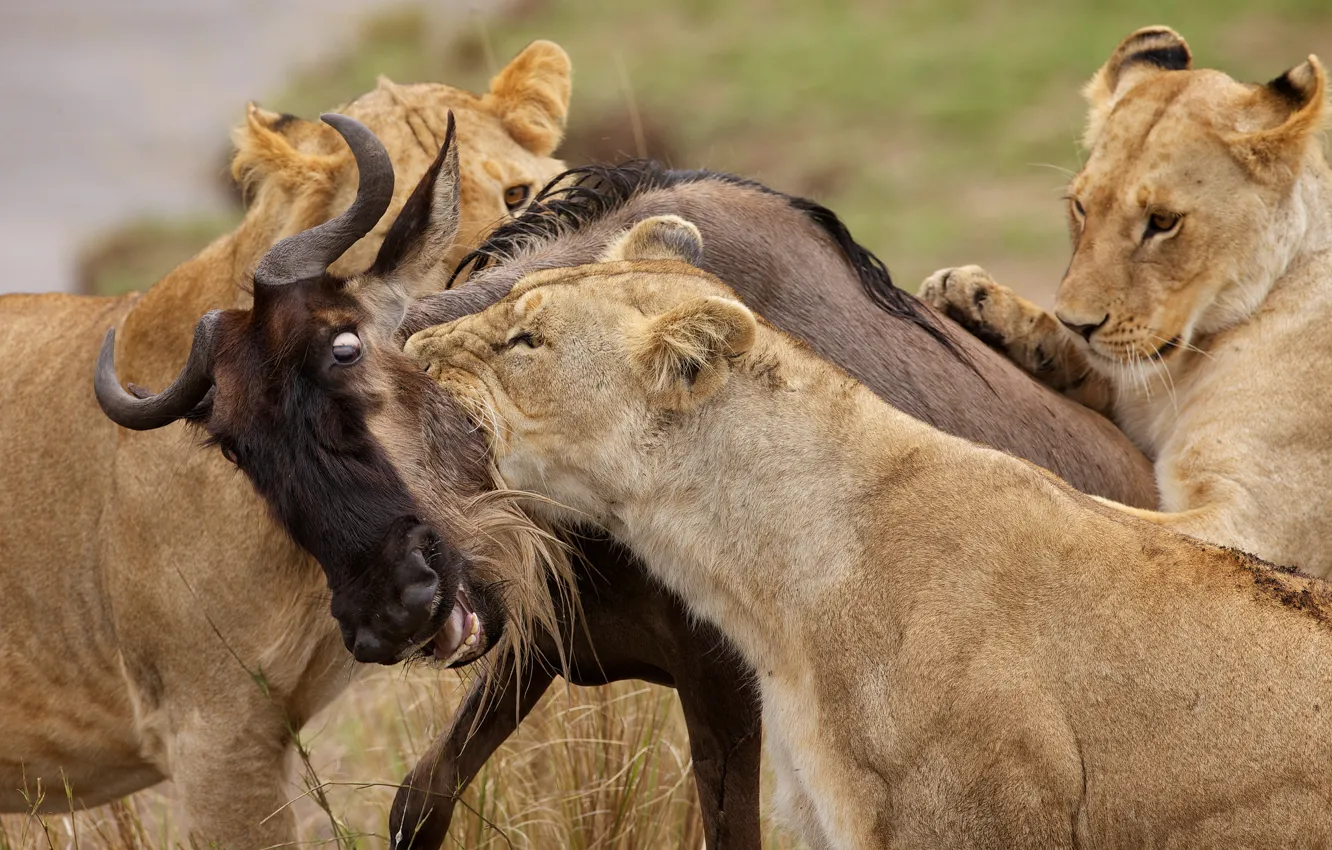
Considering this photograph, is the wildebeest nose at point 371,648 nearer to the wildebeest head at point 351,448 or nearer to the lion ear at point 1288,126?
the wildebeest head at point 351,448

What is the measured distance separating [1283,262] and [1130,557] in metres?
1.26

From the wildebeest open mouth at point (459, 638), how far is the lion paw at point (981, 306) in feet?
5.68

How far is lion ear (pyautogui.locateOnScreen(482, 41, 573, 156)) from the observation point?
15.4 ft

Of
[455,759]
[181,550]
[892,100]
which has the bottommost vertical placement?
[892,100]

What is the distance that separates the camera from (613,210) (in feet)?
13.3

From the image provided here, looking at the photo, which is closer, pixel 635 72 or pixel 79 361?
pixel 79 361

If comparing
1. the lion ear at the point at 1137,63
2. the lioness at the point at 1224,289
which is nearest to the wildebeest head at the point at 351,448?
the lioness at the point at 1224,289

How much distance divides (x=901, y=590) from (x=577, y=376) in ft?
2.43

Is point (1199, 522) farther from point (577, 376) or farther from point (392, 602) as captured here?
point (392, 602)

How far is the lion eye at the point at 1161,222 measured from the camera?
4.28 m

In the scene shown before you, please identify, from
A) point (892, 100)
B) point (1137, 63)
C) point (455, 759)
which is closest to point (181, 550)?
point (455, 759)

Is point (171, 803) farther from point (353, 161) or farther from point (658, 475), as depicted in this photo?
point (658, 475)

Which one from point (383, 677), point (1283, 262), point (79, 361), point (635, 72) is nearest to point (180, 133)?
point (635, 72)

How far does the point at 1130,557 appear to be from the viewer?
136 inches
